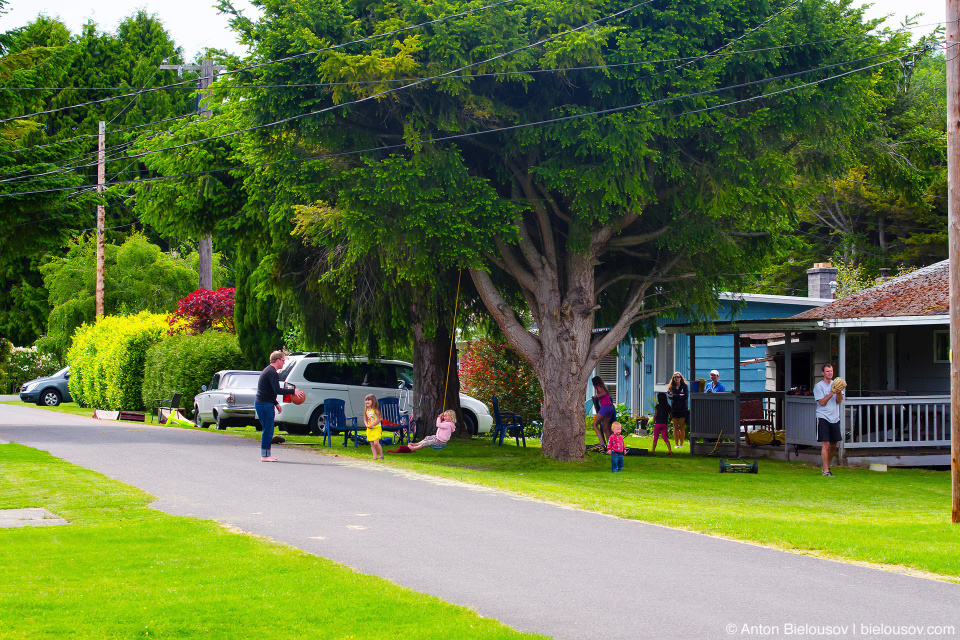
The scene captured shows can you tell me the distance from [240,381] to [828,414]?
1479 cm

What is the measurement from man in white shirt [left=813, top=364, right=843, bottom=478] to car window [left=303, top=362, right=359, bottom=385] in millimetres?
11447

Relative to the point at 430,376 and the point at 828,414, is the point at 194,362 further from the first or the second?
the point at 828,414

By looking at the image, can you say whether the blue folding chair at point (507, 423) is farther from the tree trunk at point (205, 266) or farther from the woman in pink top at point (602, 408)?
the tree trunk at point (205, 266)

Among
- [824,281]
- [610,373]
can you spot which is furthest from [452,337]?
[610,373]

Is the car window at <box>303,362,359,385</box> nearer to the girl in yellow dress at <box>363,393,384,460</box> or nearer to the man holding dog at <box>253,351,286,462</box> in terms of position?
the girl in yellow dress at <box>363,393,384,460</box>

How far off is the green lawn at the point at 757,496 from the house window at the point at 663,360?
954cm

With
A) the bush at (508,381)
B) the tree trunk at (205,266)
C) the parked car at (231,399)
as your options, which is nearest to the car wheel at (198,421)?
the parked car at (231,399)

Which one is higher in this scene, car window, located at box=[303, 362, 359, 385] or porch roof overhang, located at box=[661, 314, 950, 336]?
porch roof overhang, located at box=[661, 314, 950, 336]

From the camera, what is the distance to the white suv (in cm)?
2520

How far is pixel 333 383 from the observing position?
84.0ft

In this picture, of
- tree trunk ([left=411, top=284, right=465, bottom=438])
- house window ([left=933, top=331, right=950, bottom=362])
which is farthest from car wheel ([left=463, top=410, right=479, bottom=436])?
house window ([left=933, top=331, right=950, bottom=362])

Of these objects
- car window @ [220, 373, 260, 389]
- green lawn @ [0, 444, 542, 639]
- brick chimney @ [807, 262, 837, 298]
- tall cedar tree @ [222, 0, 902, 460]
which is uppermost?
tall cedar tree @ [222, 0, 902, 460]

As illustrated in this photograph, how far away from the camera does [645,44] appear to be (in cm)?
1723

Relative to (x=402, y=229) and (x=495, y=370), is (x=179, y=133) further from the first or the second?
(x=495, y=370)
